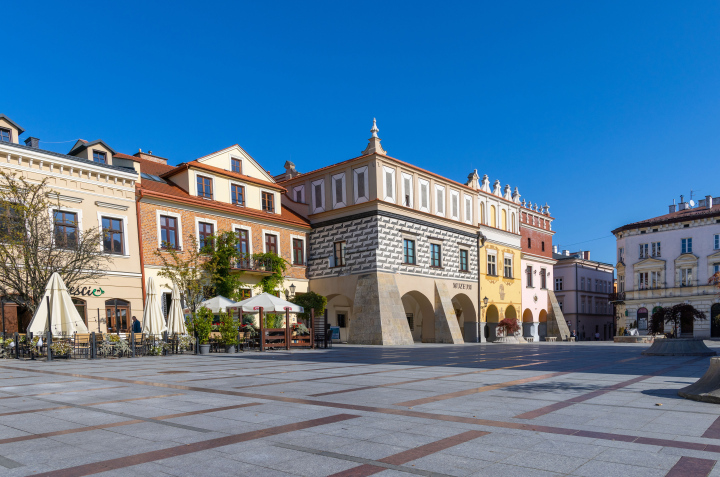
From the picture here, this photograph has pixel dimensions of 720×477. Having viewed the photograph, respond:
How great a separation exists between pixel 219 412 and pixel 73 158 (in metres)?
21.2

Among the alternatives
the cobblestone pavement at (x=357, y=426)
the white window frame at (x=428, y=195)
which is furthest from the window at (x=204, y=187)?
the cobblestone pavement at (x=357, y=426)

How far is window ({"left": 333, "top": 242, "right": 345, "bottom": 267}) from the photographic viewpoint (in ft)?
115

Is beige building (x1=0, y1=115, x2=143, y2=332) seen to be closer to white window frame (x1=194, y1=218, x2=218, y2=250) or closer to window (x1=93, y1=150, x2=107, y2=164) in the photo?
window (x1=93, y1=150, x2=107, y2=164)

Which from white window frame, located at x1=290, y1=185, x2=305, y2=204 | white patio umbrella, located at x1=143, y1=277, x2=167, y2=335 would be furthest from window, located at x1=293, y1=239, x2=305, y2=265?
white patio umbrella, located at x1=143, y1=277, x2=167, y2=335

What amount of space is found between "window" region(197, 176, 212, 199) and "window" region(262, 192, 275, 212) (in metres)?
4.14

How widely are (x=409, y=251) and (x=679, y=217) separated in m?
31.3

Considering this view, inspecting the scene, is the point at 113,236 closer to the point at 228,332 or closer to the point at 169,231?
the point at 169,231

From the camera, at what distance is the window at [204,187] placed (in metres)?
31.0

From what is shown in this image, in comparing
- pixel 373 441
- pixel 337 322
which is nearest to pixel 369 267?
pixel 337 322

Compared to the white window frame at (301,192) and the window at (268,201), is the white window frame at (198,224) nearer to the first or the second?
the window at (268,201)

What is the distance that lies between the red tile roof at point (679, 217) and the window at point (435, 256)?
27.9 meters

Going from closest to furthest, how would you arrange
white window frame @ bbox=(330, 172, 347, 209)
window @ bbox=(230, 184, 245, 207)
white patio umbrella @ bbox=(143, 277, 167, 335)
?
1. white patio umbrella @ bbox=(143, 277, 167, 335)
2. window @ bbox=(230, 184, 245, 207)
3. white window frame @ bbox=(330, 172, 347, 209)

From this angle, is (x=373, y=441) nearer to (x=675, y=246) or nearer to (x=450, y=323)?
(x=450, y=323)

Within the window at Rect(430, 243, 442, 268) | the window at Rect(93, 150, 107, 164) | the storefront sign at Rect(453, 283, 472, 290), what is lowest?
the storefront sign at Rect(453, 283, 472, 290)
